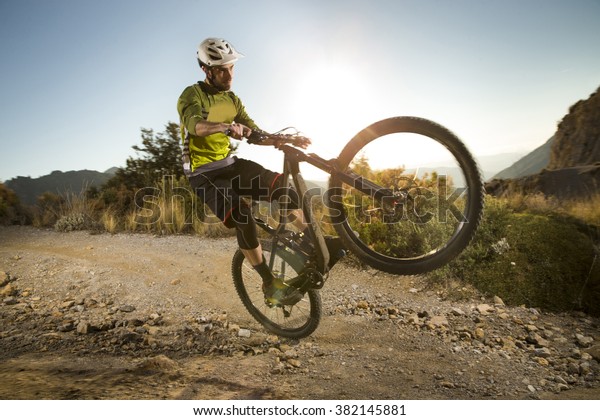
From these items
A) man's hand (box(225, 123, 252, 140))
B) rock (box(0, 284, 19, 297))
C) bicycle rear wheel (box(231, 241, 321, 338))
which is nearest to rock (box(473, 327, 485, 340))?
bicycle rear wheel (box(231, 241, 321, 338))

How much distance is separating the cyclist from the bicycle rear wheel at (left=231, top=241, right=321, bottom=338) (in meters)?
0.19

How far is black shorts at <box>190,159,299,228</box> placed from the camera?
3.33 metres

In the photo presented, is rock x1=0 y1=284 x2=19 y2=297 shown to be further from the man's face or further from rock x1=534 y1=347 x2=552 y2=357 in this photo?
rock x1=534 y1=347 x2=552 y2=357

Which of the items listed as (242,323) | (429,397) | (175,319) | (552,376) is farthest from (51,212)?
(552,376)

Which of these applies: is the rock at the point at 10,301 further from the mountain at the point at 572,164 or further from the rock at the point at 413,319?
the mountain at the point at 572,164

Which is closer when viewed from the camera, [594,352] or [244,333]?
[594,352]

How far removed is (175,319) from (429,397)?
10.2 ft

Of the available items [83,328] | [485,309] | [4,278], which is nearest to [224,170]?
[83,328]

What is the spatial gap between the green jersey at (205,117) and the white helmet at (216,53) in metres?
0.26

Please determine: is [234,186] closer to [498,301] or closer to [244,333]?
[244,333]

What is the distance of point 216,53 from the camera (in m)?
3.23

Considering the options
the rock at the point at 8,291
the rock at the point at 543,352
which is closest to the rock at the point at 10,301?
the rock at the point at 8,291

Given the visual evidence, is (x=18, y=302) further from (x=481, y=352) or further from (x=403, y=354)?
(x=481, y=352)

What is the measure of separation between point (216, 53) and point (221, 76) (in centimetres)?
21
